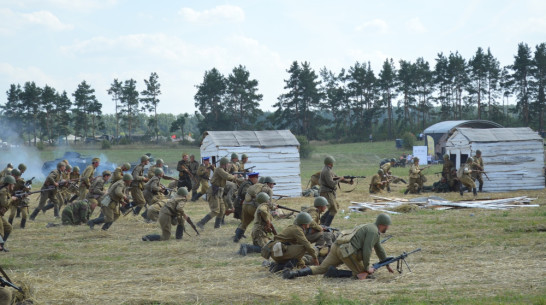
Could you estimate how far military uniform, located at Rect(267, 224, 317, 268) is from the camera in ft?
32.9

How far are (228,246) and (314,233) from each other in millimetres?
3126

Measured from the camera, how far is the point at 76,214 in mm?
18047

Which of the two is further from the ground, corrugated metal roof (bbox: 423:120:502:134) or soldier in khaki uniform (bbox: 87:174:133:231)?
corrugated metal roof (bbox: 423:120:502:134)

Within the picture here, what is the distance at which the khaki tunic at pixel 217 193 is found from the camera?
16.4 metres

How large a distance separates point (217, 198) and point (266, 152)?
9.82 m

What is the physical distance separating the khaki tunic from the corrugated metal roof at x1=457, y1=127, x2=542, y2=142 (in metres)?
13.2

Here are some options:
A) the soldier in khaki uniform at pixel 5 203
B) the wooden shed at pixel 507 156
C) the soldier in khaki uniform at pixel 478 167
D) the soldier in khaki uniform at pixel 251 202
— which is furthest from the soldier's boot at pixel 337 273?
the wooden shed at pixel 507 156

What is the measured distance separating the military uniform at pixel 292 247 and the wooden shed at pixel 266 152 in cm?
1543

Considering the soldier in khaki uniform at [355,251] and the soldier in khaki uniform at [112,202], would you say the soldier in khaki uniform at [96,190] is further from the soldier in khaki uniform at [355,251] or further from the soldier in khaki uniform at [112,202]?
the soldier in khaki uniform at [355,251]

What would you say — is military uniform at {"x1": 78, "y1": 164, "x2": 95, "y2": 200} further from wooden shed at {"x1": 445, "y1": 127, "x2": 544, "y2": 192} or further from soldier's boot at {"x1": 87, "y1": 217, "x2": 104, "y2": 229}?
wooden shed at {"x1": 445, "y1": 127, "x2": 544, "y2": 192}

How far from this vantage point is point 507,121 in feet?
216

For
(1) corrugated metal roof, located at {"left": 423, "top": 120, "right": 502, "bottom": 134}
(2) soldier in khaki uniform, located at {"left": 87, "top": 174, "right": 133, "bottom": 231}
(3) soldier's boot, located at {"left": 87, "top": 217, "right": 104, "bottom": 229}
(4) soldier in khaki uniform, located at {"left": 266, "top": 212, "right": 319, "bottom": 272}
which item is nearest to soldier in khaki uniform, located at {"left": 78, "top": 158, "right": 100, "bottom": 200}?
(3) soldier's boot, located at {"left": 87, "top": 217, "right": 104, "bottom": 229}

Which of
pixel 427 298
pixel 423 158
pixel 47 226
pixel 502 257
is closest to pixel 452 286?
pixel 427 298

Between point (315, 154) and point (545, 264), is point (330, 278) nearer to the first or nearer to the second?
point (545, 264)
